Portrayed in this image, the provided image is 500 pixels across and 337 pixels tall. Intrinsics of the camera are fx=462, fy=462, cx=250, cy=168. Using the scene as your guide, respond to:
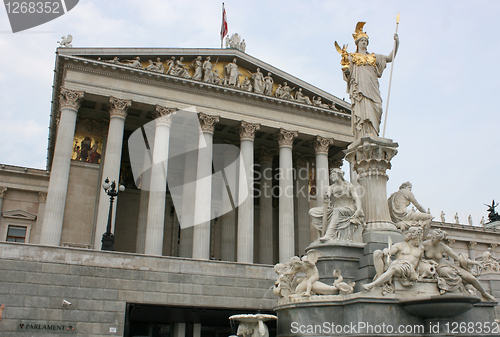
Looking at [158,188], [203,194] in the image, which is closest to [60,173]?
[158,188]

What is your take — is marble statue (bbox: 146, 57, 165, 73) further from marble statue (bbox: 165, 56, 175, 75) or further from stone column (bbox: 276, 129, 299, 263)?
stone column (bbox: 276, 129, 299, 263)

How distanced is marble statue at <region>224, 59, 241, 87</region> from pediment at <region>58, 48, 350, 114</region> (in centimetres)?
11

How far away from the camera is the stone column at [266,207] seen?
3700 centimetres

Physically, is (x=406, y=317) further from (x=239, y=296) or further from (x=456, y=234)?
(x=456, y=234)

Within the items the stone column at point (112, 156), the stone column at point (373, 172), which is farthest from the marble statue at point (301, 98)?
the stone column at point (373, 172)

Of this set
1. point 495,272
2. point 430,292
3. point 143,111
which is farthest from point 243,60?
point 430,292

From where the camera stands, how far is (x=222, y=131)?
3791cm

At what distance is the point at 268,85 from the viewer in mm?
35562

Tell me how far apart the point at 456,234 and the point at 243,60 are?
34393 mm

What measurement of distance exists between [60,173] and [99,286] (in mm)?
10075

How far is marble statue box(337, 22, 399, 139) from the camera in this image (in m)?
13.5

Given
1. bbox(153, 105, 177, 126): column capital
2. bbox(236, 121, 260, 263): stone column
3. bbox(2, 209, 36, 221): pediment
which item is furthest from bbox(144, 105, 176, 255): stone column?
bbox(2, 209, 36, 221): pediment

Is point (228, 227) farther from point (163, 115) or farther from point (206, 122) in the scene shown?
point (163, 115)

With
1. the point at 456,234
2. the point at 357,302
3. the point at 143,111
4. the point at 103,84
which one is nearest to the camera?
the point at 357,302
